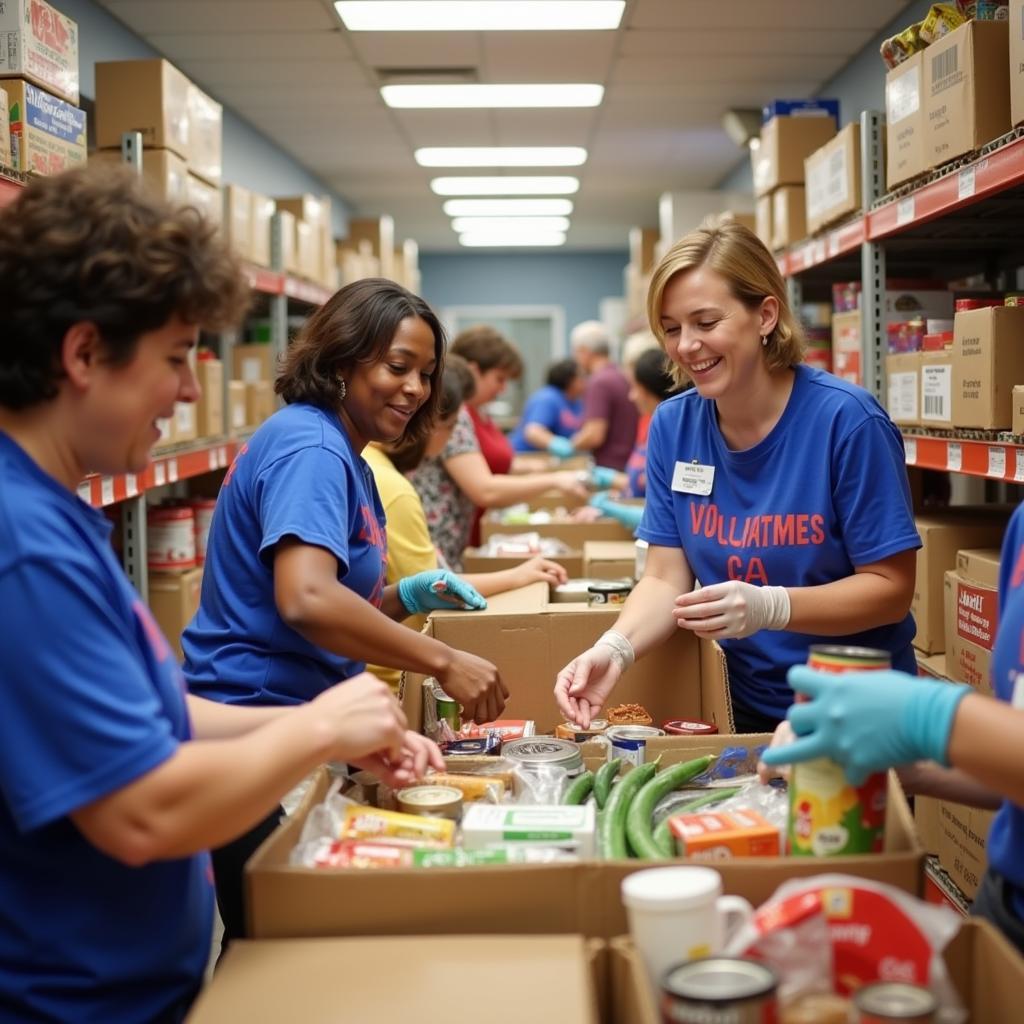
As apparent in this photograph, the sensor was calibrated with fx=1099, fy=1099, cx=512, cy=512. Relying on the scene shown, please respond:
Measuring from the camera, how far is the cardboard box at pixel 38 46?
2980 mm

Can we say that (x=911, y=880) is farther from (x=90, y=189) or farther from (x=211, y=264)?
(x=90, y=189)

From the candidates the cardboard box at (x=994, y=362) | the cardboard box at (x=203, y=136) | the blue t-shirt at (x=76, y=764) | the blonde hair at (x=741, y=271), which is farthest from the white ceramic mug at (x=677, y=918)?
the cardboard box at (x=203, y=136)

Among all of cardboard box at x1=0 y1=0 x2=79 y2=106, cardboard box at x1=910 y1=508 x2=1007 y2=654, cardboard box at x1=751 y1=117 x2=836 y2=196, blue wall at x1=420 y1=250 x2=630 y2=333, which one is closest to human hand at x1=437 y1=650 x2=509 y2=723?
cardboard box at x1=910 y1=508 x2=1007 y2=654

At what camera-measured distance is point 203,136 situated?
4.59 m

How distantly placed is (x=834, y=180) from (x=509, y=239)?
33.9 feet

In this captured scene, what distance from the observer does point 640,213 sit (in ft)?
38.9

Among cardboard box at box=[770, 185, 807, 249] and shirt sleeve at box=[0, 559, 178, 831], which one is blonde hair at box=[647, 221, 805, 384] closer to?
shirt sleeve at box=[0, 559, 178, 831]

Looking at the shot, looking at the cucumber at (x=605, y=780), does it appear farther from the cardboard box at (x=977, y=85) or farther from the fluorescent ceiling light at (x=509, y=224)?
the fluorescent ceiling light at (x=509, y=224)

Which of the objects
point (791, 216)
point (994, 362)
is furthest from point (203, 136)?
point (994, 362)

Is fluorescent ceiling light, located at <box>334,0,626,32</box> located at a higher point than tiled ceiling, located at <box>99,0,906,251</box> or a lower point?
lower

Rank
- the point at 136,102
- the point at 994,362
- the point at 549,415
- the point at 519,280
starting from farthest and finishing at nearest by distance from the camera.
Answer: the point at 519,280 → the point at 549,415 → the point at 136,102 → the point at 994,362

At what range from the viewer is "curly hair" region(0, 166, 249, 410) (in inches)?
44.0

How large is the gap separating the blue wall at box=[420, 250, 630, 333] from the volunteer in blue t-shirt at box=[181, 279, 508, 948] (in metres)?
13.4

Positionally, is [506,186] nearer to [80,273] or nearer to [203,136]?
[203,136]
